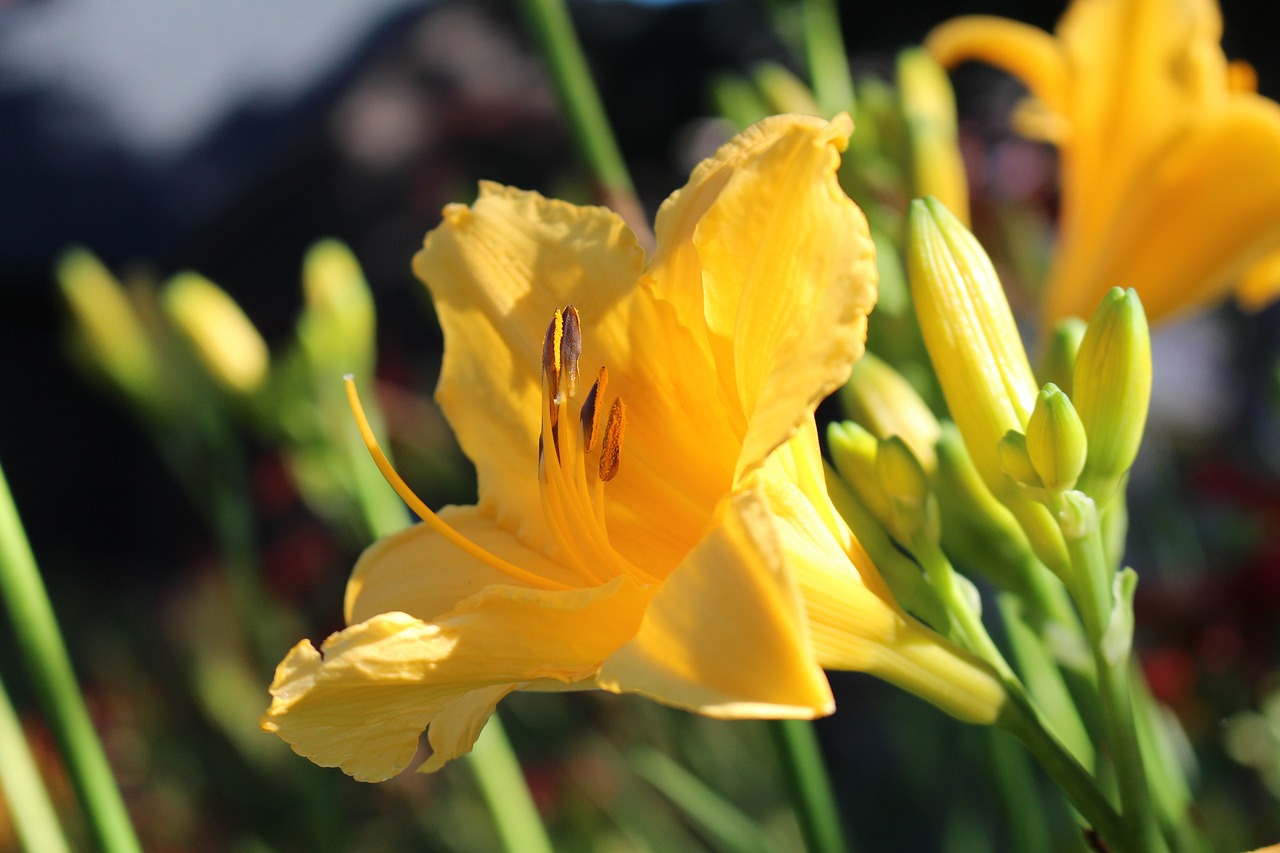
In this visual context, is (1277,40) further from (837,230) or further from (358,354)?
(837,230)

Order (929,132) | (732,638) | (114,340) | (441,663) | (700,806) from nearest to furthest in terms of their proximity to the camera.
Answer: (732,638) → (441,663) → (929,132) → (700,806) → (114,340)

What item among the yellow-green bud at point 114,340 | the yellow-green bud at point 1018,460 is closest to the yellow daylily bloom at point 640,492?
the yellow-green bud at point 1018,460

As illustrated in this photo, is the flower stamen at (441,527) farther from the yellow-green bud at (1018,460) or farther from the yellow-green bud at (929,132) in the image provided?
the yellow-green bud at (929,132)

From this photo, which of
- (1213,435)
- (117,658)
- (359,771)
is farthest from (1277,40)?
(117,658)

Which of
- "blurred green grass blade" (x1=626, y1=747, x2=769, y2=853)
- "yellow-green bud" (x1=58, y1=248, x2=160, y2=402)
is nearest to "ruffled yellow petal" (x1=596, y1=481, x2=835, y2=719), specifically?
"blurred green grass blade" (x1=626, y1=747, x2=769, y2=853)

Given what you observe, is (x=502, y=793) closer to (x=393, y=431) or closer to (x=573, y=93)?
(x=573, y=93)

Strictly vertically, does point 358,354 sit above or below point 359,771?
above

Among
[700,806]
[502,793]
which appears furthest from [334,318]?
[700,806]
